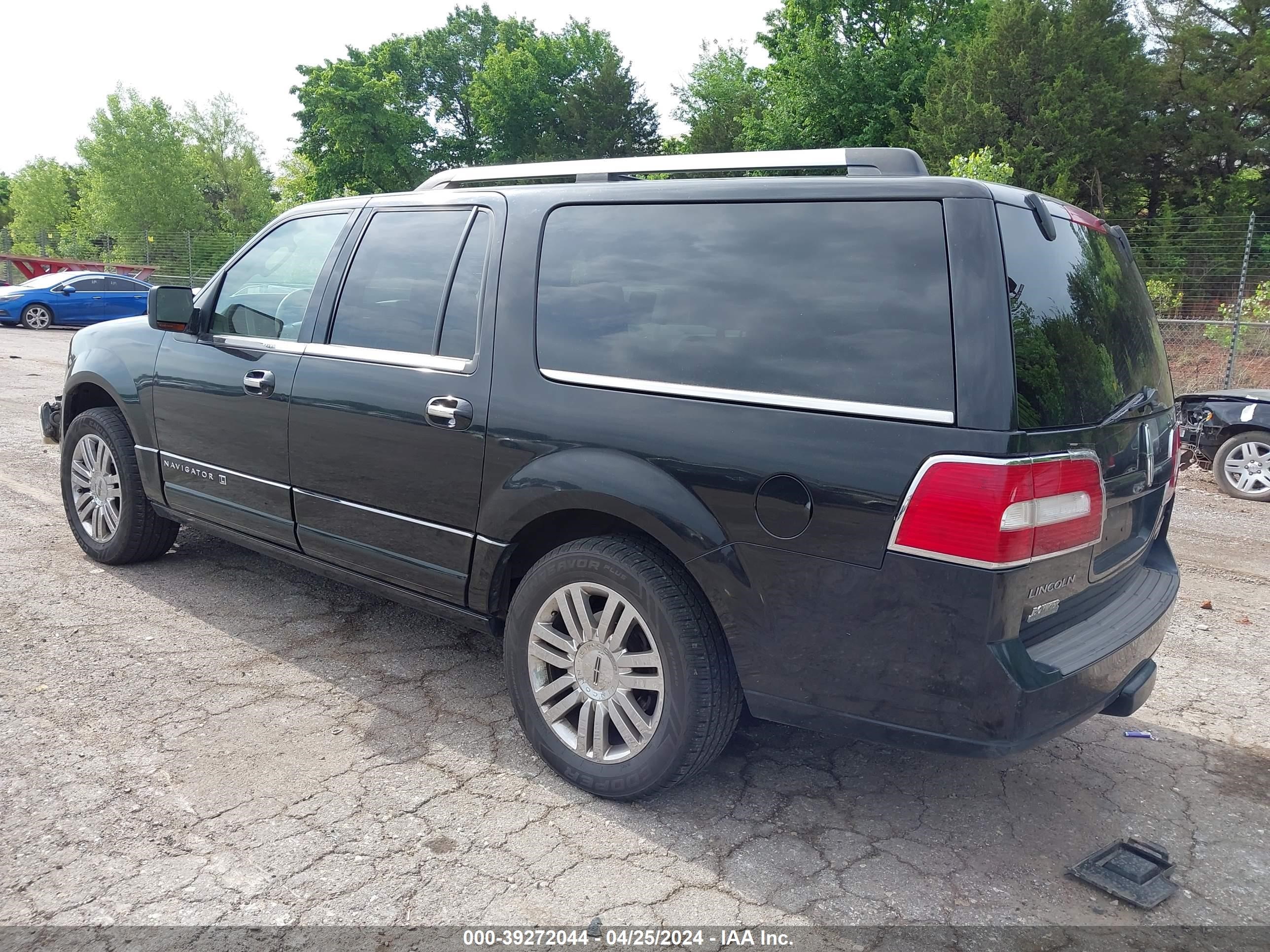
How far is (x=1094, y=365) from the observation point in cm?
267

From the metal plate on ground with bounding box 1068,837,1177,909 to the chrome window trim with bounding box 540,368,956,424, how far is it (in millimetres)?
1387

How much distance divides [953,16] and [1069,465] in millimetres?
37490

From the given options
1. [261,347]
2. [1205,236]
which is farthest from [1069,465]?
[1205,236]

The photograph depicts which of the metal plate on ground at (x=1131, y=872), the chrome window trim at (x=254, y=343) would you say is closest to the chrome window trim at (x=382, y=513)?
the chrome window trim at (x=254, y=343)

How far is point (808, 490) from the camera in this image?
99.7 inches

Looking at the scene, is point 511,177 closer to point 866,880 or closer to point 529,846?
point 529,846

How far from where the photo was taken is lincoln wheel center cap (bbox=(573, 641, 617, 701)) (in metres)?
2.99

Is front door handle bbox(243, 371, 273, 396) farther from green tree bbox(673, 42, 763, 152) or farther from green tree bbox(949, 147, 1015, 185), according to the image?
green tree bbox(673, 42, 763, 152)

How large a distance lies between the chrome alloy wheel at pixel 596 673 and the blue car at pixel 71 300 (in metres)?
22.2

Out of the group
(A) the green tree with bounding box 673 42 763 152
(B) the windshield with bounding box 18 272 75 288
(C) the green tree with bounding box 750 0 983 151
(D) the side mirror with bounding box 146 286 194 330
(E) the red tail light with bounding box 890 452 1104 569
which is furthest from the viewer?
(A) the green tree with bounding box 673 42 763 152

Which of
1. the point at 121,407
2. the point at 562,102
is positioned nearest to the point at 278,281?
the point at 121,407

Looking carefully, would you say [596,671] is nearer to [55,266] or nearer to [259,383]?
[259,383]

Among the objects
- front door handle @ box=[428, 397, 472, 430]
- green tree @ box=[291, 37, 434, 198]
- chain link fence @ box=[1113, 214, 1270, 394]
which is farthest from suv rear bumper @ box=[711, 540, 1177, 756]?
green tree @ box=[291, 37, 434, 198]

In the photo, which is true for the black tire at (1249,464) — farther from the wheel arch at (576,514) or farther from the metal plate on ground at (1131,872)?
the wheel arch at (576,514)
